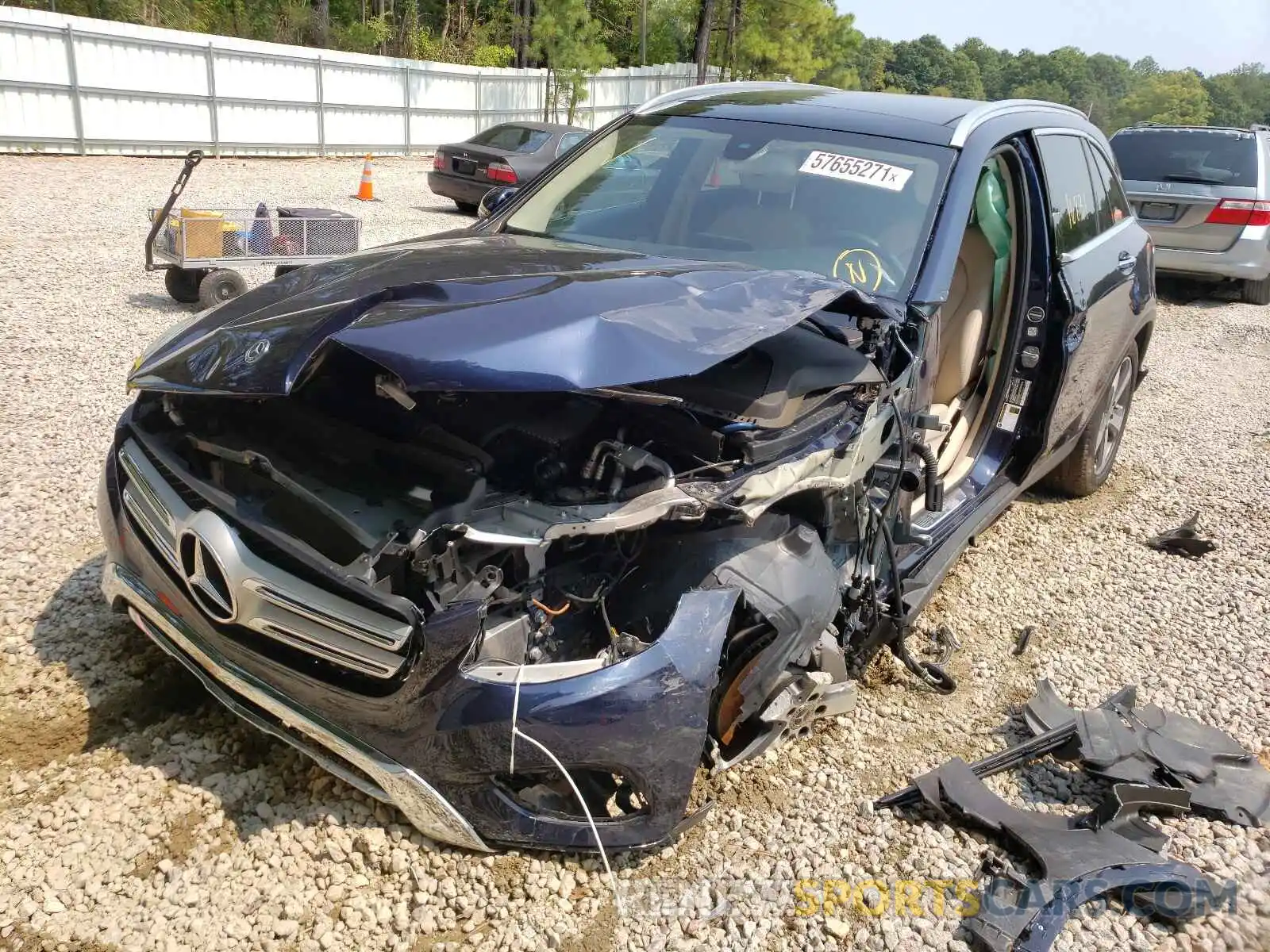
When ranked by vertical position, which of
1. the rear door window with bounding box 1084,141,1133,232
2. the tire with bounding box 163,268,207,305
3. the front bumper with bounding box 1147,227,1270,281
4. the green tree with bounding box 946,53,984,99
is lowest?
the tire with bounding box 163,268,207,305

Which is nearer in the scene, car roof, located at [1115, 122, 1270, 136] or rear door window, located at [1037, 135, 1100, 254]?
rear door window, located at [1037, 135, 1100, 254]

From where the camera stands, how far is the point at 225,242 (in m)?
7.61

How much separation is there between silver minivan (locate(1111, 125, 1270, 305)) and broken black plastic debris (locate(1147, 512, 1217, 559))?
6.20 meters

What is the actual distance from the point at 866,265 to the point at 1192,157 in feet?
30.5

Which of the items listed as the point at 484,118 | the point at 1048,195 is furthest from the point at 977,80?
the point at 1048,195

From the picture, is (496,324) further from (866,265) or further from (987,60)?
(987,60)

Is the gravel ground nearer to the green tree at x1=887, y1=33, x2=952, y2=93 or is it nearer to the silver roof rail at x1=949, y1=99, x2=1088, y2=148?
the silver roof rail at x1=949, y1=99, x2=1088, y2=148

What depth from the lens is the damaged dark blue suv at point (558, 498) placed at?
2168mm

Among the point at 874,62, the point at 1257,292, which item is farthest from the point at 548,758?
the point at 874,62

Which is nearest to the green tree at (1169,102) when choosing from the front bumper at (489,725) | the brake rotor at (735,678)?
the brake rotor at (735,678)

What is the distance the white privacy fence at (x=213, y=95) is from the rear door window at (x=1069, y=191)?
53.0 ft

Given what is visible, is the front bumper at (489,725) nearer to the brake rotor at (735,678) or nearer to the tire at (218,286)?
the brake rotor at (735,678)

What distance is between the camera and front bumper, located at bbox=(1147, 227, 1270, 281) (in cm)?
998

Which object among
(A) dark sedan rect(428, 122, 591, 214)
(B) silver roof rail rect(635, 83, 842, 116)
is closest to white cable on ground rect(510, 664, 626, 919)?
(B) silver roof rail rect(635, 83, 842, 116)
